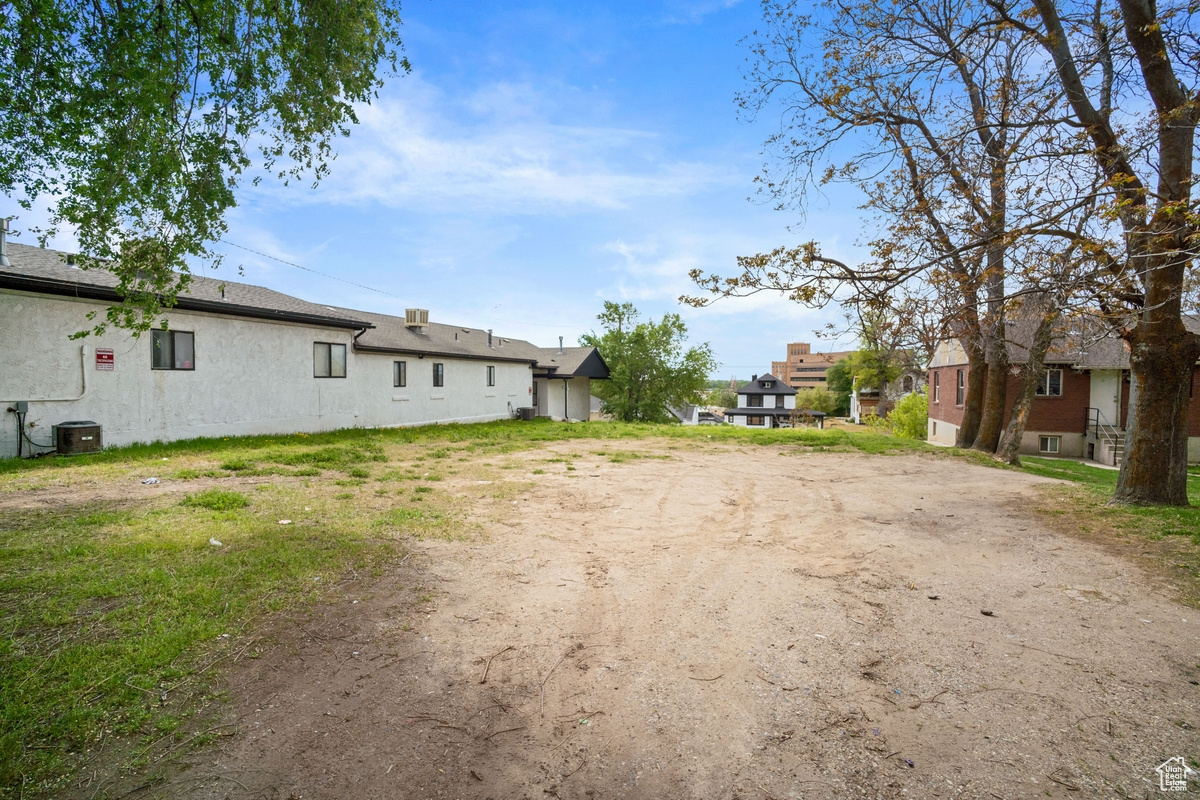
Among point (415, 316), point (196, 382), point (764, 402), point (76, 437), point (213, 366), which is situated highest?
point (415, 316)

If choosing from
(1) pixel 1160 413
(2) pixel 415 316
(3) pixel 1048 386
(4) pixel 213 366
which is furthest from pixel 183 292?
(3) pixel 1048 386

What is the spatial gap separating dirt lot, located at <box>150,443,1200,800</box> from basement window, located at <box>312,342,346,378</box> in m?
13.6

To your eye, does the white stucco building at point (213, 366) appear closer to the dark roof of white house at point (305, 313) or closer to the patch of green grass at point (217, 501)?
the dark roof of white house at point (305, 313)

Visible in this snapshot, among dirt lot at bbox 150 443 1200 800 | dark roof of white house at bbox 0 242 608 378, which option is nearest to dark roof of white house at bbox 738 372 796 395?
dark roof of white house at bbox 0 242 608 378

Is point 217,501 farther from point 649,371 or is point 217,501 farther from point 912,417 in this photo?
point 912,417

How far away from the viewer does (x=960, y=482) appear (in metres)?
10.8

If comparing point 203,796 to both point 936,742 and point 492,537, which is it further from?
point 492,537

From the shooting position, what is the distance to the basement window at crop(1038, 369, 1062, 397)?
22875 mm

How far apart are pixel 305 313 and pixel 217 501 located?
1075 centimetres

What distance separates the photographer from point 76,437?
1080cm

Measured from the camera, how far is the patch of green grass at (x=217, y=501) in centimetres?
692

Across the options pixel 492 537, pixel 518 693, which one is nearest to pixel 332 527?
pixel 492 537
